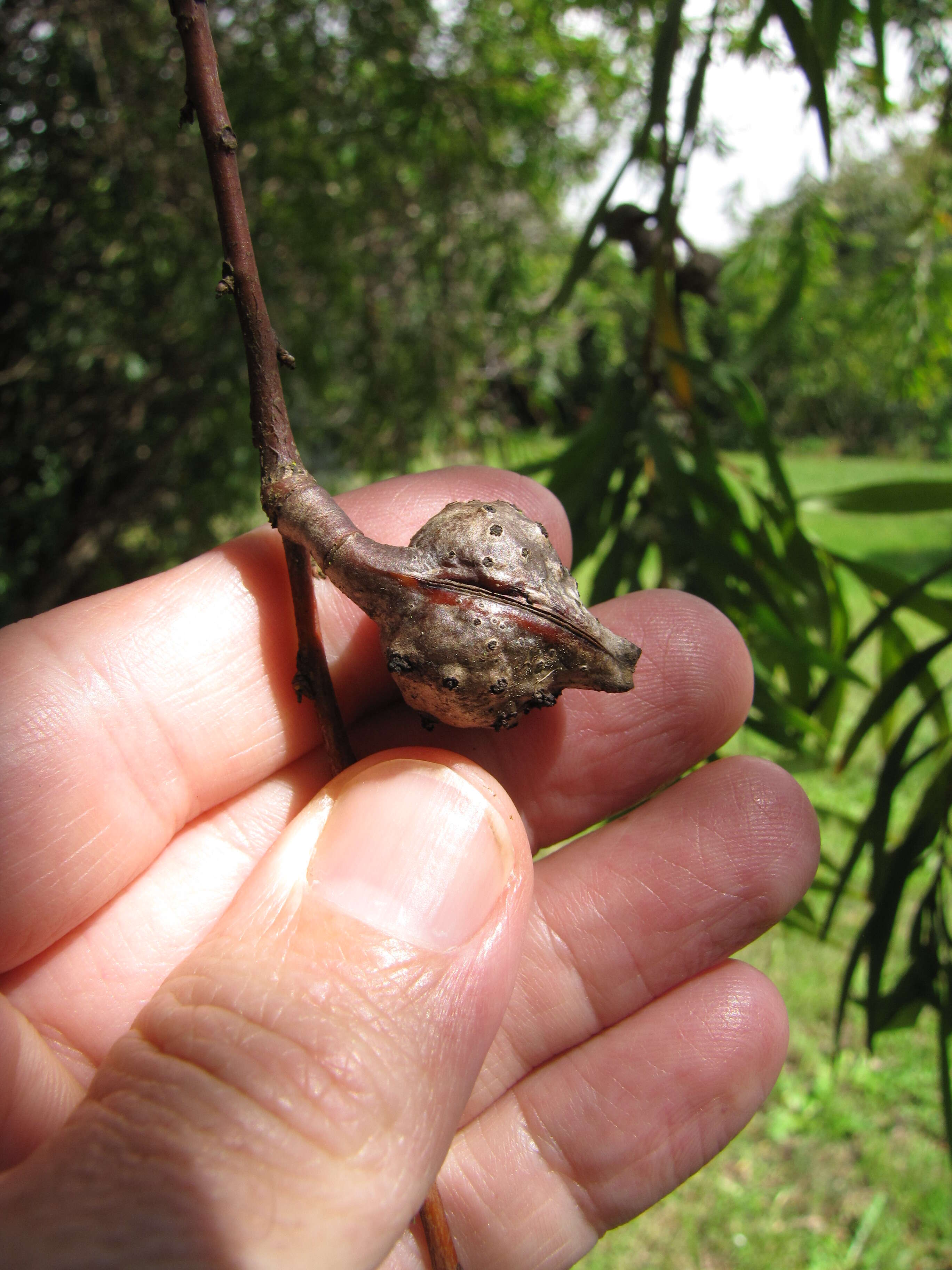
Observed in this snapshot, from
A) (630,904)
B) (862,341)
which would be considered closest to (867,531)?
(862,341)

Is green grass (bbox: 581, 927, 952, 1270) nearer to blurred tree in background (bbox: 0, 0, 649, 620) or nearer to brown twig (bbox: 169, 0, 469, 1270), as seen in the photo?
brown twig (bbox: 169, 0, 469, 1270)

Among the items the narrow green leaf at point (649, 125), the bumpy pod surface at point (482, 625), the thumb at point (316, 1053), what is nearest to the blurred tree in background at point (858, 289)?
the narrow green leaf at point (649, 125)

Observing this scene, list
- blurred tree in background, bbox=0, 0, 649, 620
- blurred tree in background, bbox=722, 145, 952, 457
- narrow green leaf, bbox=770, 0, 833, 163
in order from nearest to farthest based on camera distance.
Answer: narrow green leaf, bbox=770, 0, 833, 163, blurred tree in background, bbox=722, 145, 952, 457, blurred tree in background, bbox=0, 0, 649, 620

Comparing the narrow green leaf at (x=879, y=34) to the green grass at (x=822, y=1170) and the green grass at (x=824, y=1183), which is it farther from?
the green grass at (x=824, y=1183)

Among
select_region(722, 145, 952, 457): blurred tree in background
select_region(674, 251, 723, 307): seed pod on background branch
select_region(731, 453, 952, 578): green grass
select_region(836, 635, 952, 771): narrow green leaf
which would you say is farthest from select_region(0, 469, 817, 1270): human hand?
select_region(731, 453, 952, 578): green grass

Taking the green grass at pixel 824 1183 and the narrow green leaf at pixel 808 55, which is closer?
the narrow green leaf at pixel 808 55

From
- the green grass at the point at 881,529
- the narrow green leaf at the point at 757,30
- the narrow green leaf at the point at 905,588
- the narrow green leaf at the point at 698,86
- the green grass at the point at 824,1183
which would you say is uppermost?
the narrow green leaf at the point at 757,30
